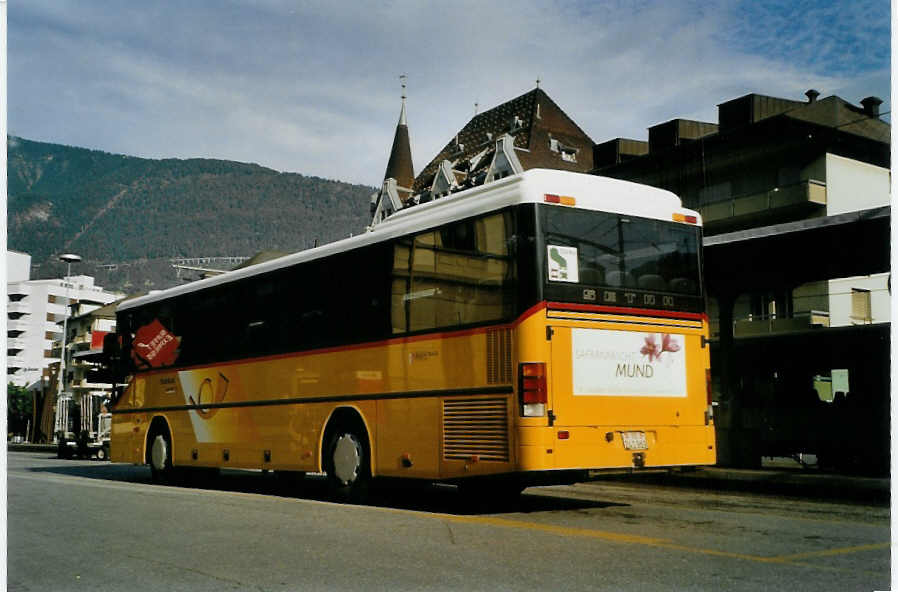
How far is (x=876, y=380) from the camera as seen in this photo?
2200 cm

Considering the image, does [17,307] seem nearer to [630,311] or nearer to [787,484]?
[630,311]

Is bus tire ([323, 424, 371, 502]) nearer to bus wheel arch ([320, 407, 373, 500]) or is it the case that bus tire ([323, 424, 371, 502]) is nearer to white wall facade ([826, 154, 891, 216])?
bus wheel arch ([320, 407, 373, 500])

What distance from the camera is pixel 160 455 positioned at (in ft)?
54.8

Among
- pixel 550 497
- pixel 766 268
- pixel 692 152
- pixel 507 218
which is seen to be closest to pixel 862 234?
pixel 766 268

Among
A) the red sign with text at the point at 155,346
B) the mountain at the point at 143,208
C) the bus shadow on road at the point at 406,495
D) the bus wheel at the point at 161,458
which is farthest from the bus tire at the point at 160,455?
the mountain at the point at 143,208

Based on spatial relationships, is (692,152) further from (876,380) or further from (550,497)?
(550,497)

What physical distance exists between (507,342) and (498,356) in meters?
0.19

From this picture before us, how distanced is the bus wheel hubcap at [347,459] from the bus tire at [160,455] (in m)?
5.23

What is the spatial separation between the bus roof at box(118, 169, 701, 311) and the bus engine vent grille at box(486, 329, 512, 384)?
1.35m

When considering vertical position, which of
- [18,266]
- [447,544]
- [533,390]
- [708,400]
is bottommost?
[447,544]

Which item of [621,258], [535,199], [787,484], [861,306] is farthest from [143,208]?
[861,306]

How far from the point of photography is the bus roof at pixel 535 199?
33.1 feet

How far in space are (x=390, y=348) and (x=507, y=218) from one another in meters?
2.32

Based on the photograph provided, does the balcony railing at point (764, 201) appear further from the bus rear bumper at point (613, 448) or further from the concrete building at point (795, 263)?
the bus rear bumper at point (613, 448)
